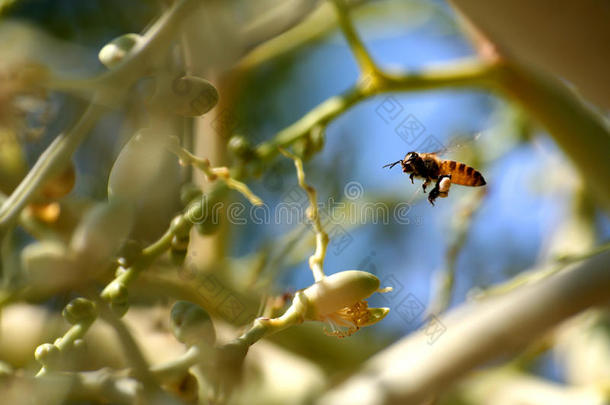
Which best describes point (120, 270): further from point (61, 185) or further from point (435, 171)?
point (435, 171)

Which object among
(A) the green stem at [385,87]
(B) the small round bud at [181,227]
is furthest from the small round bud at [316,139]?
(B) the small round bud at [181,227]

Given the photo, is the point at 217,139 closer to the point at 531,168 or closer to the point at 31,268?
the point at 31,268

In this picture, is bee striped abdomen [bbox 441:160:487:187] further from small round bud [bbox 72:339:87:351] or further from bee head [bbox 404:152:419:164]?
small round bud [bbox 72:339:87:351]

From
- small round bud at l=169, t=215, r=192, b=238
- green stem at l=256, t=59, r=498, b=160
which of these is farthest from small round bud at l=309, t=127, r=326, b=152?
small round bud at l=169, t=215, r=192, b=238

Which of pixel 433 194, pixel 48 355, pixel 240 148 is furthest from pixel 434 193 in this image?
pixel 48 355

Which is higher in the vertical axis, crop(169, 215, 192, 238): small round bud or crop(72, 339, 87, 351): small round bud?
crop(169, 215, 192, 238): small round bud

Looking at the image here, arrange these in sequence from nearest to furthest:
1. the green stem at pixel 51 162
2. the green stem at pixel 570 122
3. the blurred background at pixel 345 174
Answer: the green stem at pixel 51 162
the blurred background at pixel 345 174
the green stem at pixel 570 122

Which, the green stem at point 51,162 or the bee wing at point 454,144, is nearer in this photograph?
the green stem at point 51,162

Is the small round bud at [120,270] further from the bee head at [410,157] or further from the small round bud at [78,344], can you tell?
the bee head at [410,157]
